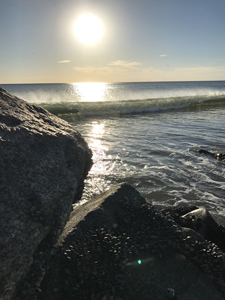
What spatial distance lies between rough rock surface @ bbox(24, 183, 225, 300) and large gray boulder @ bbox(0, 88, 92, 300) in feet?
0.72

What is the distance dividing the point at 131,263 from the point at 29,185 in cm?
144

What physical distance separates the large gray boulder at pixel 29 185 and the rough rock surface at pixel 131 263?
8.7 inches

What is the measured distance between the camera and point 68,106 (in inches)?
904

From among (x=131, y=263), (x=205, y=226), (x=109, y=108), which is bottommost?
(x=205, y=226)

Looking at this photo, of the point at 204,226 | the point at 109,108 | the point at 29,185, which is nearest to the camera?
the point at 29,185

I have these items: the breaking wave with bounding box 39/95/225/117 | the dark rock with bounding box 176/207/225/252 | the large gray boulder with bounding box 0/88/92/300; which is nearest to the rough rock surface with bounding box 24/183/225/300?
the large gray boulder with bounding box 0/88/92/300

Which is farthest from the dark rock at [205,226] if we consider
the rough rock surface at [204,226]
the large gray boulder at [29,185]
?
the large gray boulder at [29,185]

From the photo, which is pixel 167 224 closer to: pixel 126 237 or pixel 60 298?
pixel 126 237

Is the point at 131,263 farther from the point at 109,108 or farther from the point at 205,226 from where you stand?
the point at 109,108

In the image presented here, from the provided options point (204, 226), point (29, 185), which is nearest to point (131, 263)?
point (29, 185)

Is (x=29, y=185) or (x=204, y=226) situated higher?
(x=29, y=185)

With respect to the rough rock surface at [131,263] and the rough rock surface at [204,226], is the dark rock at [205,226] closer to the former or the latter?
the rough rock surface at [204,226]

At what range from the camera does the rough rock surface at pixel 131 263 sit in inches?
89.0

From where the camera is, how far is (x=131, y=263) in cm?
252
